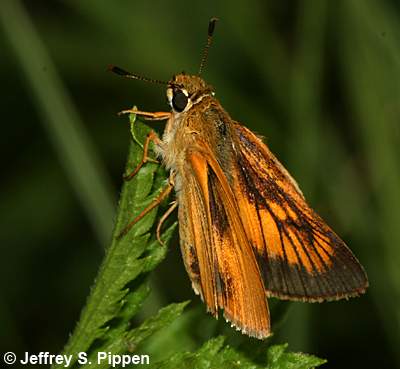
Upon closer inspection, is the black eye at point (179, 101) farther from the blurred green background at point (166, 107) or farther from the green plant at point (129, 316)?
the blurred green background at point (166, 107)

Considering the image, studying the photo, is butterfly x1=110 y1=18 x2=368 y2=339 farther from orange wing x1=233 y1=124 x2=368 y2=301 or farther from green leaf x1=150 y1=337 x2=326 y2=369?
green leaf x1=150 y1=337 x2=326 y2=369

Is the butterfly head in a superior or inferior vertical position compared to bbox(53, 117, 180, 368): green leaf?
superior

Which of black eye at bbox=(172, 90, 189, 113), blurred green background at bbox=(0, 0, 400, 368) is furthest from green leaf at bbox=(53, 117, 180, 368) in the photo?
blurred green background at bbox=(0, 0, 400, 368)

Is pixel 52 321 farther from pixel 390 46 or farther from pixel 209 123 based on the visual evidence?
pixel 390 46

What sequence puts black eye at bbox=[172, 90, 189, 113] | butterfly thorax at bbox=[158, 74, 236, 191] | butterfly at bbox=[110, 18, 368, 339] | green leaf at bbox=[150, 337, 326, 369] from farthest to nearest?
black eye at bbox=[172, 90, 189, 113] < butterfly thorax at bbox=[158, 74, 236, 191] < butterfly at bbox=[110, 18, 368, 339] < green leaf at bbox=[150, 337, 326, 369]

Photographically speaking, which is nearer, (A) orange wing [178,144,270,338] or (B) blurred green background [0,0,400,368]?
(A) orange wing [178,144,270,338]

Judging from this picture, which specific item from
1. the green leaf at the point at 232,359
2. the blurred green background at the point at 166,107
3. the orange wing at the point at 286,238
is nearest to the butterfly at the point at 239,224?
the orange wing at the point at 286,238

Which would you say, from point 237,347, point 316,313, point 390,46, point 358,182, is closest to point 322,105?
point 358,182

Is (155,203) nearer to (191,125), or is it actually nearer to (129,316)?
(129,316)

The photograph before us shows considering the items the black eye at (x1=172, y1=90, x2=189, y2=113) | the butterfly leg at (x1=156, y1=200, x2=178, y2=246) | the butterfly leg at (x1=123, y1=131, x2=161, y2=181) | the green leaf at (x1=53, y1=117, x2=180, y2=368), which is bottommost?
the green leaf at (x1=53, y1=117, x2=180, y2=368)
